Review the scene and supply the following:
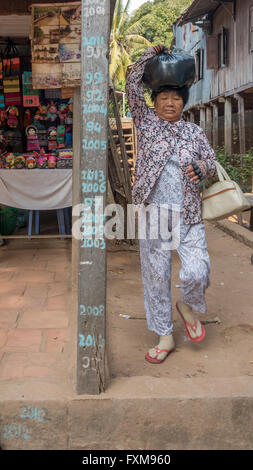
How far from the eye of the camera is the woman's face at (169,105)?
2814mm

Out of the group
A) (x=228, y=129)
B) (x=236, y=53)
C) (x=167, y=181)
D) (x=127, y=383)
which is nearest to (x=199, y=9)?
(x=236, y=53)

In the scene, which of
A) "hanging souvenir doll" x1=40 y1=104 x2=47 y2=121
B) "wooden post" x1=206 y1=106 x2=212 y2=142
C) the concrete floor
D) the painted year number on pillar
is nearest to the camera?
the painted year number on pillar

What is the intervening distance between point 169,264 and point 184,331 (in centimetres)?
79

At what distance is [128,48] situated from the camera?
88.8 feet

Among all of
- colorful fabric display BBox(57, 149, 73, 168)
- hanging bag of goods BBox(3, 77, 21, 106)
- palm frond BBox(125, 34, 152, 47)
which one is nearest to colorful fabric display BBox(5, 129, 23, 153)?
hanging bag of goods BBox(3, 77, 21, 106)

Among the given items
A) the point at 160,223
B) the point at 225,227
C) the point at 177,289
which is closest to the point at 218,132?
the point at 225,227

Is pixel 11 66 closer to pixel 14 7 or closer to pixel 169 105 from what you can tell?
pixel 14 7

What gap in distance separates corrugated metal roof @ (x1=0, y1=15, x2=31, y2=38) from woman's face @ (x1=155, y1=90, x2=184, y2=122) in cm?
305

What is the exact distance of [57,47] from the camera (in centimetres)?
396

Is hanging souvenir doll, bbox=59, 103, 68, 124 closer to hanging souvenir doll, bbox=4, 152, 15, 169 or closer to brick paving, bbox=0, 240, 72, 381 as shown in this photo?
hanging souvenir doll, bbox=4, 152, 15, 169

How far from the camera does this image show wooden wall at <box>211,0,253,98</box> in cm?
1355

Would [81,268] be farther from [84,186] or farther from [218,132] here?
[218,132]

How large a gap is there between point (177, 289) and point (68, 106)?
3035 millimetres

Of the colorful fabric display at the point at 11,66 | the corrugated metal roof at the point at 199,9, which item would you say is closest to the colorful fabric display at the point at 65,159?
the colorful fabric display at the point at 11,66
